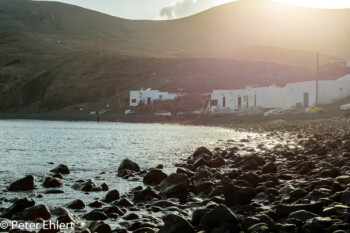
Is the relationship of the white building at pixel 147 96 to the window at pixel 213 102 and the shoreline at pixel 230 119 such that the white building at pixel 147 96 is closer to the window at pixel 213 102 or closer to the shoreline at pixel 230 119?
the shoreline at pixel 230 119

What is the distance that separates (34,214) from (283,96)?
5565 centimetres

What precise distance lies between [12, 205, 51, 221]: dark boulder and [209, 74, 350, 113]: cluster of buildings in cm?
4594

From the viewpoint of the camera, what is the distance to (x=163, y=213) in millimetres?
8125

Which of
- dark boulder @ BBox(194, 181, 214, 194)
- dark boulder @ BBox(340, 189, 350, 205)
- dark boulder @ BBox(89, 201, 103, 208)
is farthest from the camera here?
dark boulder @ BBox(194, 181, 214, 194)

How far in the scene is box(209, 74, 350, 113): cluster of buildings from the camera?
164ft

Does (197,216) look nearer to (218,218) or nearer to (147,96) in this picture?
(218,218)

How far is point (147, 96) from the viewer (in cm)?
8375

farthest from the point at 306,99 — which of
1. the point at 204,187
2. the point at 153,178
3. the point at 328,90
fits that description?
the point at 204,187

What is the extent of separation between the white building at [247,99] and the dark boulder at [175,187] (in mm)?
49745

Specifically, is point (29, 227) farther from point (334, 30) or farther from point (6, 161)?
point (334, 30)

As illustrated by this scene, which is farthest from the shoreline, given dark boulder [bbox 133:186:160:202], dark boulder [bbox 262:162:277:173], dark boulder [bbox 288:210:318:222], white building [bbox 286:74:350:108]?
dark boulder [bbox 288:210:318:222]

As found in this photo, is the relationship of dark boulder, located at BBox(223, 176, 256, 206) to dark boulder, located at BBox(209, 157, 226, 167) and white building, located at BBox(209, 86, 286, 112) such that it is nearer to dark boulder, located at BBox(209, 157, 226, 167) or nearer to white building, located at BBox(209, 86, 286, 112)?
dark boulder, located at BBox(209, 157, 226, 167)

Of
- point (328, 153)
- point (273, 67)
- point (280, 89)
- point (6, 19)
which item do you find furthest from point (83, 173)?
point (6, 19)

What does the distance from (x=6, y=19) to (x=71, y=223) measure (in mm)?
207812
